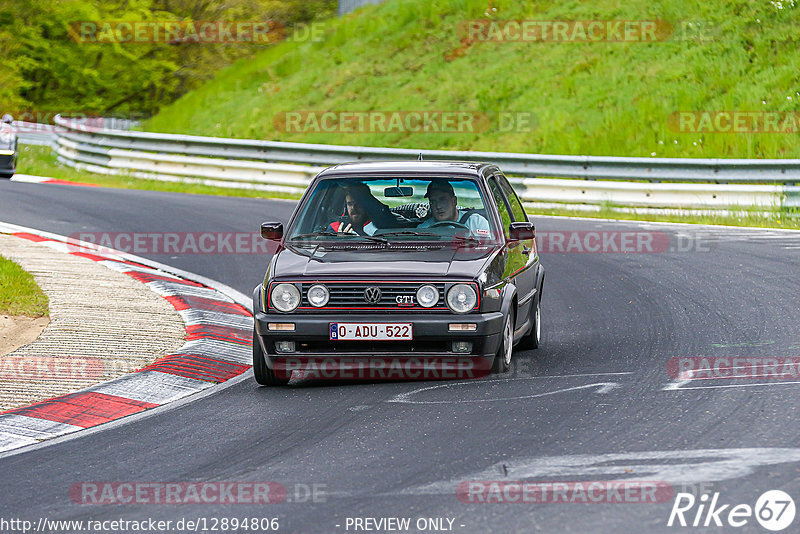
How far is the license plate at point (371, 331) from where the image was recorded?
772cm

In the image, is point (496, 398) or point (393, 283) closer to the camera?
point (496, 398)

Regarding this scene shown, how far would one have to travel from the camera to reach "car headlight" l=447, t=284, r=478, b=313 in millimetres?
7793

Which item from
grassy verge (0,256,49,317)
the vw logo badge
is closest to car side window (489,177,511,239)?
the vw logo badge

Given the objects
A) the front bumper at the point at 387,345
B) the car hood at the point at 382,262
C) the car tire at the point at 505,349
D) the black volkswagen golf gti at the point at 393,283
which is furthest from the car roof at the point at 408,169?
the front bumper at the point at 387,345

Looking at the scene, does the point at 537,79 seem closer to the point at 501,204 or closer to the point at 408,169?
the point at 501,204

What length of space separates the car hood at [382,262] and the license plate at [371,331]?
34cm

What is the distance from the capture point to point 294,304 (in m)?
7.91

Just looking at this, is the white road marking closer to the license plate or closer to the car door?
the license plate

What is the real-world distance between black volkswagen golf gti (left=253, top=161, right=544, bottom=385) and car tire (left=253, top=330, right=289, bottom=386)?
11 millimetres

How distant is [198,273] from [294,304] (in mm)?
5983

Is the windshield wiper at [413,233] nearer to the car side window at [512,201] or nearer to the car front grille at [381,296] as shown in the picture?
the car front grille at [381,296]

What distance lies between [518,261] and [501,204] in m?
0.69

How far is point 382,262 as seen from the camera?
807 centimetres

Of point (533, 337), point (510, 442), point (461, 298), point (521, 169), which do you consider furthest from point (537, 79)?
point (510, 442)
